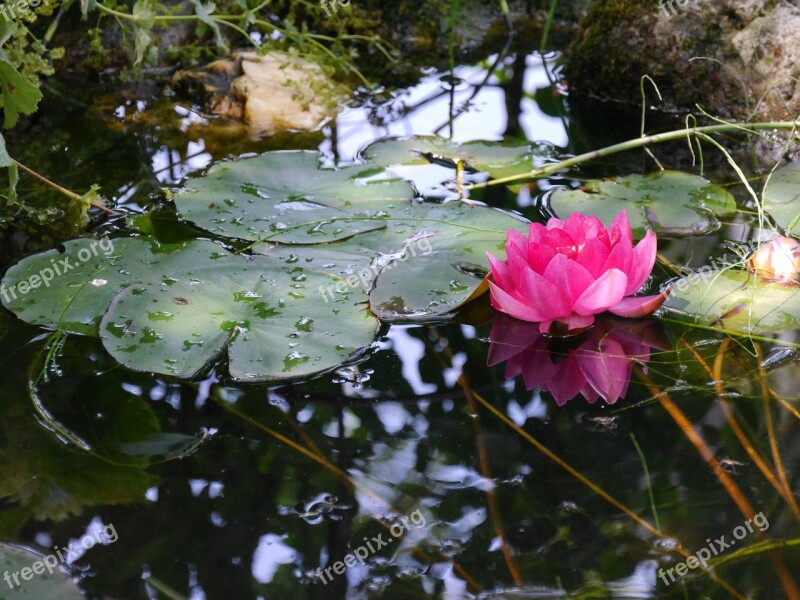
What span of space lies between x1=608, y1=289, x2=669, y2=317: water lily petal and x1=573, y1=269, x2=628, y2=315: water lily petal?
0.03m

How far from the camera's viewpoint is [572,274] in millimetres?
1598

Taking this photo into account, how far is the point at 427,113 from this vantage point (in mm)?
2959

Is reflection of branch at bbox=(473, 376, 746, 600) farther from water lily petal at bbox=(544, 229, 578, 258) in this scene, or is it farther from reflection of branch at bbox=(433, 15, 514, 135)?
reflection of branch at bbox=(433, 15, 514, 135)

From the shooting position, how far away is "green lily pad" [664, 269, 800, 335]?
5.51 feet

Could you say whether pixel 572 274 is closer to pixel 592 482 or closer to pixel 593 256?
pixel 593 256

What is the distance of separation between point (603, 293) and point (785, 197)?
0.83 m

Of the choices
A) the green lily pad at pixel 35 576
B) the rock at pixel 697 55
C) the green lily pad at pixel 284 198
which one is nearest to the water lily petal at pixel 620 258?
the green lily pad at pixel 284 198

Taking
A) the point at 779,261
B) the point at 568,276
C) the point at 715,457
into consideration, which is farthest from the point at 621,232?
the point at 715,457

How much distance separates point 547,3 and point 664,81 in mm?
1275

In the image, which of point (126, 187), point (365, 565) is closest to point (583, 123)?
point (126, 187)

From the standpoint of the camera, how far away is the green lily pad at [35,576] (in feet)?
3.63

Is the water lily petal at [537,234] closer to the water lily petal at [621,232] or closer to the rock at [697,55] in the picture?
the water lily petal at [621,232]

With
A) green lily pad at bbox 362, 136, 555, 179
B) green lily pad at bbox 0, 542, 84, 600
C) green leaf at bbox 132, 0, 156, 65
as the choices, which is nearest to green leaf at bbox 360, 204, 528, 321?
green lily pad at bbox 362, 136, 555, 179

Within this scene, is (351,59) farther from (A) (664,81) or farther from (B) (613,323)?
(B) (613,323)
